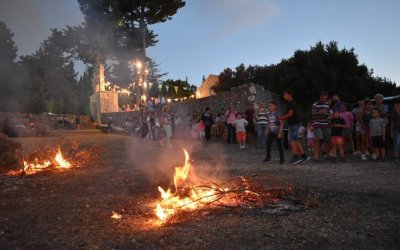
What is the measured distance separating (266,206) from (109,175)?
14.6 ft

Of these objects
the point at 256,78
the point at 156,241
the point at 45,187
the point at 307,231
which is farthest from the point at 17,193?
the point at 256,78

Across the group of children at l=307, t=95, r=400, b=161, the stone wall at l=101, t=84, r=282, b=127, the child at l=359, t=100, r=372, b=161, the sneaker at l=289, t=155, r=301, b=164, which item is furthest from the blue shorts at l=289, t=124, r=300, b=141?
the stone wall at l=101, t=84, r=282, b=127

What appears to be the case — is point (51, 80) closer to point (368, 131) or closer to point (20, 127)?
point (20, 127)

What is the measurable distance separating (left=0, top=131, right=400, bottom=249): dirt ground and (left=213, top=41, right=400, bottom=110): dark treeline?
28.1 meters

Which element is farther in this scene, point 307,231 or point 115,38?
point 115,38

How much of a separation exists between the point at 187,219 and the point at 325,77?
107 ft

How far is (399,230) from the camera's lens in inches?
150

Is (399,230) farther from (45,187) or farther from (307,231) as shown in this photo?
(45,187)

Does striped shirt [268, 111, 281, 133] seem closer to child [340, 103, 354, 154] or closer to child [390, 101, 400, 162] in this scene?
child [340, 103, 354, 154]

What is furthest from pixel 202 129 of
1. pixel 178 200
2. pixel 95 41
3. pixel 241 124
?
pixel 95 41

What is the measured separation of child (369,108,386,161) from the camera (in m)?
9.30

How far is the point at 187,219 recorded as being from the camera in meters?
4.45

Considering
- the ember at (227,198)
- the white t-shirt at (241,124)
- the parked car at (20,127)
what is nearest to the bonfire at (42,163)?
the ember at (227,198)

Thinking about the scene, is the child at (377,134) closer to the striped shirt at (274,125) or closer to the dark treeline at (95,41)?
the striped shirt at (274,125)
